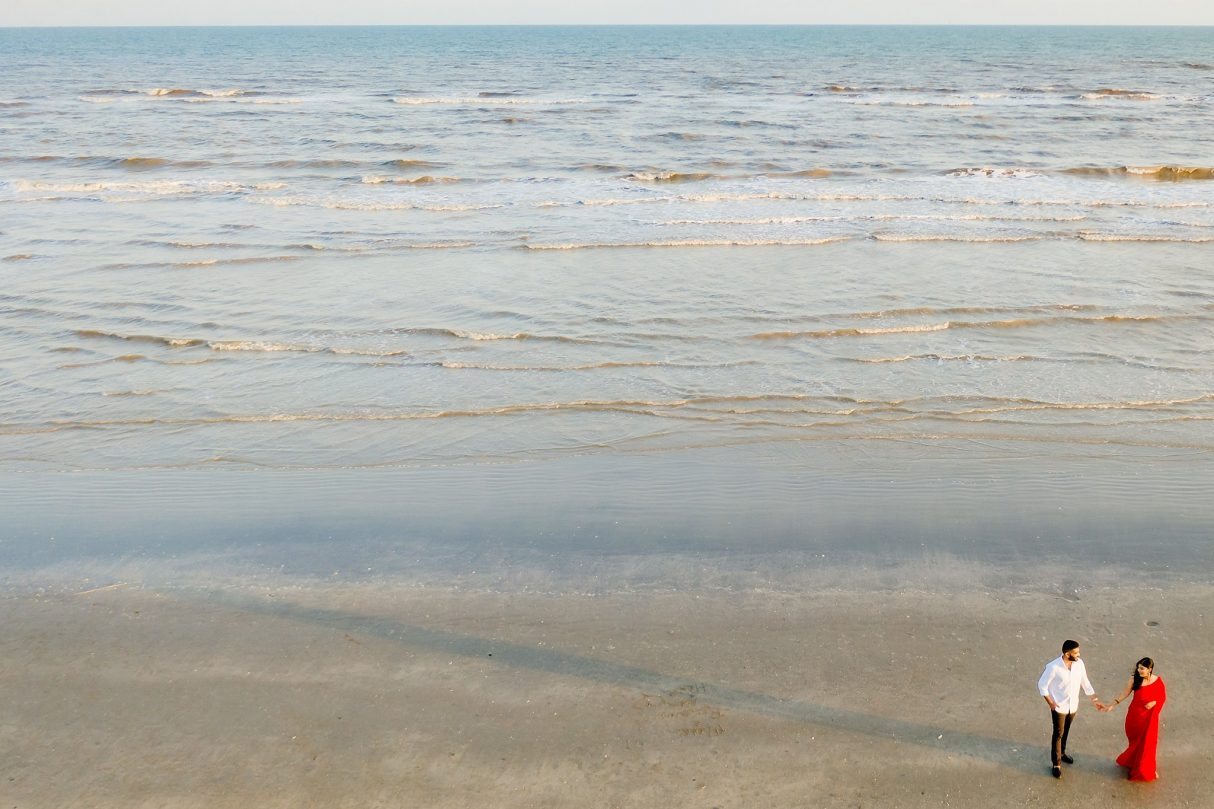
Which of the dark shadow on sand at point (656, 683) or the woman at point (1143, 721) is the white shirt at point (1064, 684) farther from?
the dark shadow on sand at point (656, 683)

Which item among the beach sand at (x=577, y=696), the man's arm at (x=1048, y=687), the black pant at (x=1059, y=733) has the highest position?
the man's arm at (x=1048, y=687)

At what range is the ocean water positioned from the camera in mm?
9382

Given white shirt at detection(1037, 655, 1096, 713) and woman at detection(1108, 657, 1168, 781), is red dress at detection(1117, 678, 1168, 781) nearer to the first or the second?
woman at detection(1108, 657, 1168, 781)

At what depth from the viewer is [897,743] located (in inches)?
260

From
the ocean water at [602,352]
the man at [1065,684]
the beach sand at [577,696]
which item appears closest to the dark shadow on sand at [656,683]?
the beach sand at [577,696]

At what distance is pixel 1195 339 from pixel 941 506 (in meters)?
6.79

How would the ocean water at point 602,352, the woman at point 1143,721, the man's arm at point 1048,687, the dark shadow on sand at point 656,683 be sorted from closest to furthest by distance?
1. the woman at point 1143,721
2. the man's arm at point 1048,687
3. the dark shadow on sand at point 656,683
4. the ocean water at point 602,352

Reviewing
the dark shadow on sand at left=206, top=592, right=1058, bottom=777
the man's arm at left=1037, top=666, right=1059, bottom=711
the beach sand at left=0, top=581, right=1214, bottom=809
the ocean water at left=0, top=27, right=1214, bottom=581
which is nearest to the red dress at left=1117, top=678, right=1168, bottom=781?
the beach sand at left=0, top=581, right=1214, bottom=809

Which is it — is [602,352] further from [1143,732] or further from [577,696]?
[1143,732]

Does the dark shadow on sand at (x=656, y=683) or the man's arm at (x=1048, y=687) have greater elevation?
the man's arm at (x=1048, y=687)

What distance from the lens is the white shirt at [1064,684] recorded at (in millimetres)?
6113

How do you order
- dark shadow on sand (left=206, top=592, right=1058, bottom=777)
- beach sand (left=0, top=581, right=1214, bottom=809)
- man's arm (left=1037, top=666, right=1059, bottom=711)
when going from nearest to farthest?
man's arm (left=1037, top=666, right=1059, bottom=711), beach sand (left=0, top=581, right=1214, bottom=809), dark shadow on sand (left=206, top=592, right=1058, bottom=777)

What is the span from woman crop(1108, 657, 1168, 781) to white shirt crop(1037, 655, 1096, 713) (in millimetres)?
200

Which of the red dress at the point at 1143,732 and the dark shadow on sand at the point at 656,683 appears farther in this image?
the dark shadow on sand at the point at 656,683
